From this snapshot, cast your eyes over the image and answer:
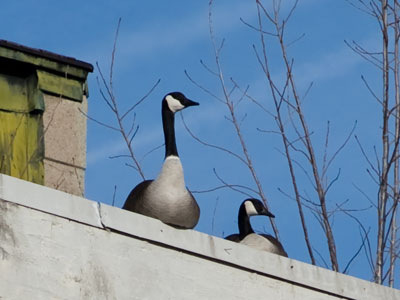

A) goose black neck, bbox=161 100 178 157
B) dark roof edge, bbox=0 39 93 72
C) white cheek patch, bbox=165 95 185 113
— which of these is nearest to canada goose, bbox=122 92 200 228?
goose black neck, bbox=161 100 178 157

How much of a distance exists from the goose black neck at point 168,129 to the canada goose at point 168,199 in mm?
135

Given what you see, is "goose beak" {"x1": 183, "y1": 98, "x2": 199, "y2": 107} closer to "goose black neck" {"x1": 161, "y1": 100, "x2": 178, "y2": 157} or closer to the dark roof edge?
"goose black neck" {"x1": 161, "y1": 100, "x2": 178, "y2": 157}

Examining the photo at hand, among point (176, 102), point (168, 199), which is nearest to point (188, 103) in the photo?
point (176, 102)

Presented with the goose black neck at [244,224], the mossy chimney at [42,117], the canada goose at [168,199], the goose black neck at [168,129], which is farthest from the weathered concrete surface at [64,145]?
the canada goose at [168,199]

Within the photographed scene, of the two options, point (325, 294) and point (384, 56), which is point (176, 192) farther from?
point (384, 56)

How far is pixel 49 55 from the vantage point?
44.2ft

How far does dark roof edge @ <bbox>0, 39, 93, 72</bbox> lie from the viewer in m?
13.1

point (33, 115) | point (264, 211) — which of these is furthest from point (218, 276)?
point (33, 115)

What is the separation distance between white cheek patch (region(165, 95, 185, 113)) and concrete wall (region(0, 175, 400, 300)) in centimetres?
178

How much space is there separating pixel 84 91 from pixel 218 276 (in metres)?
4.69

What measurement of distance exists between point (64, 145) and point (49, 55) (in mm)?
1079

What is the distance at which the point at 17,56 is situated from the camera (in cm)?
1316

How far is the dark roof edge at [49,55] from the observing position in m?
13.1

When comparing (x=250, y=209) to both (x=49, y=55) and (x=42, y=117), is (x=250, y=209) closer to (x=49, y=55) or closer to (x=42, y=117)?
(x=42, y=117)
